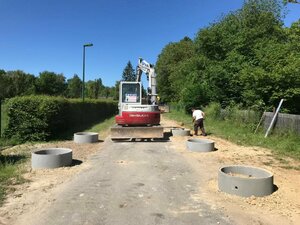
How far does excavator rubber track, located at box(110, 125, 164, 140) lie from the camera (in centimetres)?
1602

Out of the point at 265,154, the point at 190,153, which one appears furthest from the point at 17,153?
the point at 265,154

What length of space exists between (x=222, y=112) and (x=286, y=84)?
26.3ft

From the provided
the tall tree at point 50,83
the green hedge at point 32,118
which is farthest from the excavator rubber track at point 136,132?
the tall tree at point 50,83

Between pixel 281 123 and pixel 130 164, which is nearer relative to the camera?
pixel 130 164

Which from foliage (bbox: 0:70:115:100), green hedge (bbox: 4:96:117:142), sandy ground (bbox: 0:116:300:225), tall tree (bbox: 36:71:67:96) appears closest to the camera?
sandy ground (bbox: 0:116:300:225)

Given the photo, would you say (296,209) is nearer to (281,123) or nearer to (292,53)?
(281,123)

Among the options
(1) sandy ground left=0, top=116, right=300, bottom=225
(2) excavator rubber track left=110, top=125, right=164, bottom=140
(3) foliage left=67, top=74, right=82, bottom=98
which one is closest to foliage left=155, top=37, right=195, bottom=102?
(3) foliage left=67, top=74, right=82, bottom=98

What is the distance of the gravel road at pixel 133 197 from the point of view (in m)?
5.67

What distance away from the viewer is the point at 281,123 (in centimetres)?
1633

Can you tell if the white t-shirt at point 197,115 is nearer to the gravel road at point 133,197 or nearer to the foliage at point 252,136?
the foliage at point 252,136

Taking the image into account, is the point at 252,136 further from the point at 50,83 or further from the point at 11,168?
the point at 50,83

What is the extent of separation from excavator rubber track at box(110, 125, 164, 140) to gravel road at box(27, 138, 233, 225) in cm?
493

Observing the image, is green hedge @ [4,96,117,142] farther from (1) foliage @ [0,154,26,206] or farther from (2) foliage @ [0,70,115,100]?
(2) foliage @ [0,70,115,100]

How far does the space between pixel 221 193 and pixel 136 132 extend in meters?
9.20
